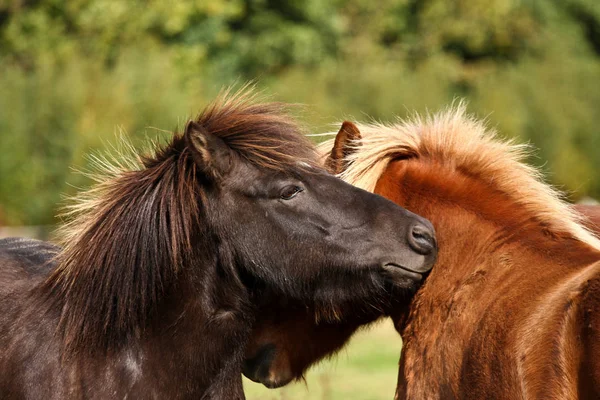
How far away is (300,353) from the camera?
5.05 metres

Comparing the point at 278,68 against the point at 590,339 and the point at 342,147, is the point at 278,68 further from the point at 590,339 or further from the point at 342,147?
the point at 590,339

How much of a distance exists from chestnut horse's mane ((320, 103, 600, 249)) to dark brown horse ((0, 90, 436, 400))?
45cm

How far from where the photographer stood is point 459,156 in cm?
497

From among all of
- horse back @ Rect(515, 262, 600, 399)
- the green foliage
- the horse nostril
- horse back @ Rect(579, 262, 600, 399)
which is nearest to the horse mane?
the horse nostril

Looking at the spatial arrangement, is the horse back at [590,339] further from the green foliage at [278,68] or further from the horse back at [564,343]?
the green foliage at [278,68]

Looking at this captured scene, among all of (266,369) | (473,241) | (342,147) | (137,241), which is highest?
(342,147)

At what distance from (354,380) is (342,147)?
608 centimetres

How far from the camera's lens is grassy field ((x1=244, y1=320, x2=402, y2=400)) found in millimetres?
9039

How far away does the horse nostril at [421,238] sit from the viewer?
4363mm

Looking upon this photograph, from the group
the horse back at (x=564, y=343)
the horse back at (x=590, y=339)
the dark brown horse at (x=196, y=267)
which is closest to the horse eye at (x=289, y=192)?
the dark brown horse at (x=196, y=267)

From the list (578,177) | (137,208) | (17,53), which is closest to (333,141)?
(137,208)

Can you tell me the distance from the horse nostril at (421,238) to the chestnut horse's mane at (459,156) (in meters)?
0.60

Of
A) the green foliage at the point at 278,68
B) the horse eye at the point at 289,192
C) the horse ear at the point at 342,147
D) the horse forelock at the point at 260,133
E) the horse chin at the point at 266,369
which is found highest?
the green foliage at the point at 278,68

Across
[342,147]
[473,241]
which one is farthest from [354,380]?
[473,241]
